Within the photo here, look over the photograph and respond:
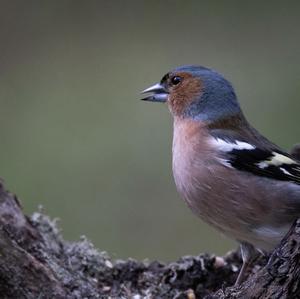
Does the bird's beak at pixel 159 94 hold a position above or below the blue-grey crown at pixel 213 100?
above

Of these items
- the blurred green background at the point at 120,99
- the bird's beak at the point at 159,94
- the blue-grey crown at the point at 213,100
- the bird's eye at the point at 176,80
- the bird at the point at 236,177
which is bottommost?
the bird at the point at 236,177

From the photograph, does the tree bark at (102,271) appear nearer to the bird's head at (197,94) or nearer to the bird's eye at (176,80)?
the bird's head at (197,94)

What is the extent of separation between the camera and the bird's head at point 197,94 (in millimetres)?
5387

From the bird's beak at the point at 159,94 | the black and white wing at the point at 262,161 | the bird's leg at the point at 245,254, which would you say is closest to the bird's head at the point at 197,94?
the bird's beak at the point at 159,94

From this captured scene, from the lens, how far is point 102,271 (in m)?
5.36

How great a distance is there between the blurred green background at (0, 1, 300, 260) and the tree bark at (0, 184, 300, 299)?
7.18 ft

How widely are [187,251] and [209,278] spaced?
2.46 metres

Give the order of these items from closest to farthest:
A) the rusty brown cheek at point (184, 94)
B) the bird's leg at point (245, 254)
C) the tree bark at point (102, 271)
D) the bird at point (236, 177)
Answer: the tree bark at point (102, 271) < the bird at point (236, 177) < the bird's leg at point (245, 254) < the rusty brown cheek at point (184, 94)

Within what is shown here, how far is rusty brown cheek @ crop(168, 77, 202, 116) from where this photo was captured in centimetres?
555

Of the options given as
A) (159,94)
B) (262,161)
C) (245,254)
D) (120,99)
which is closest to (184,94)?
(159,94)

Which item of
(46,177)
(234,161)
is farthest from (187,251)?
(234,161)

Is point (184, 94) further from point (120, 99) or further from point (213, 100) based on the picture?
point (120, 99)

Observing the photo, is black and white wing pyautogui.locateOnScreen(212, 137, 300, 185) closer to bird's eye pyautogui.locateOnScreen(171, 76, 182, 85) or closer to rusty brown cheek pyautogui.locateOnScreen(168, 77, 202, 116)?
rusty brown cheek pyautogui.locateOnScreen(168, 77, 202, 116)

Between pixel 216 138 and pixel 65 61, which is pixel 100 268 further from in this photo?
pixel 65 61
